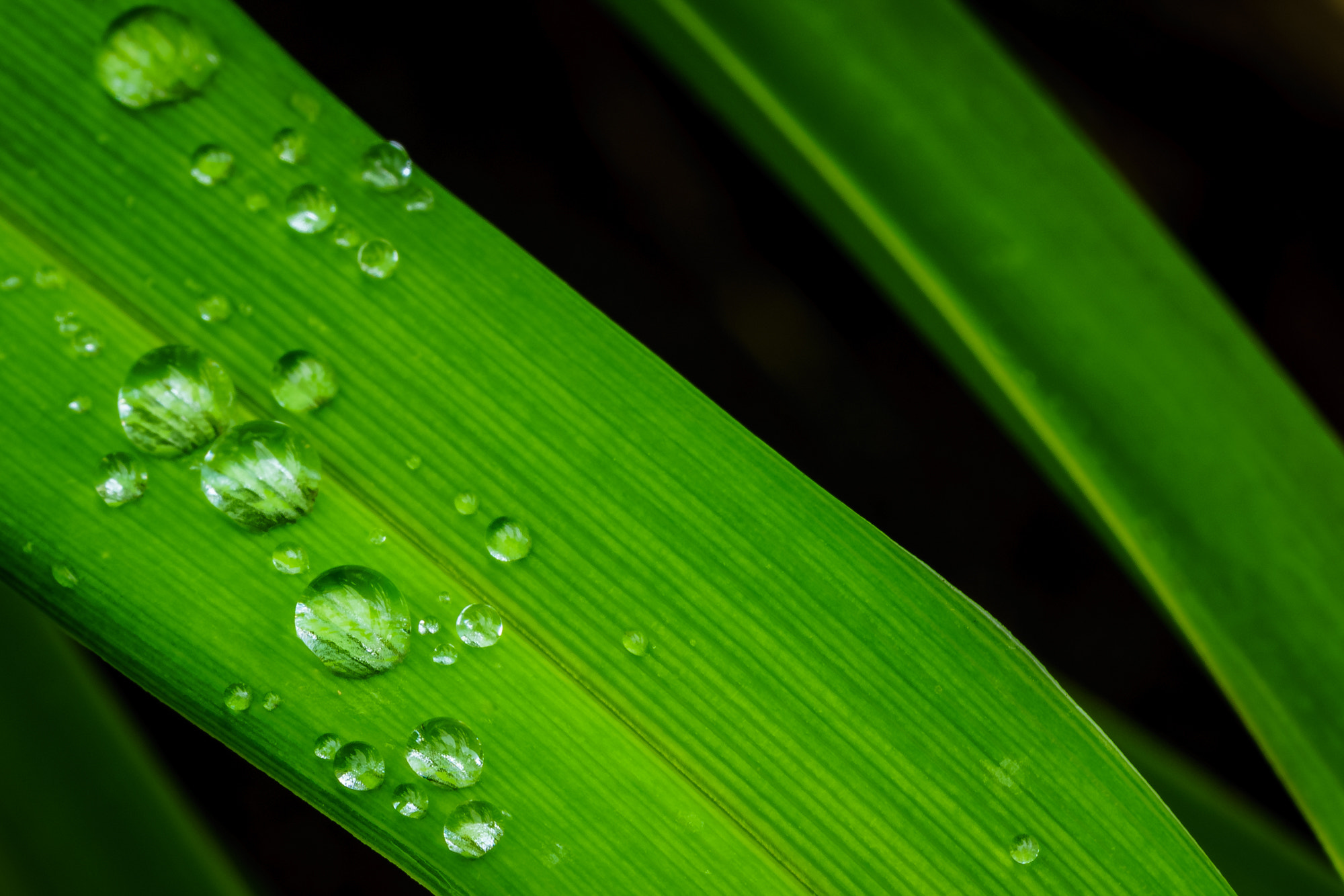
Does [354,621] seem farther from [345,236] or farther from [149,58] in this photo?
[149,58]

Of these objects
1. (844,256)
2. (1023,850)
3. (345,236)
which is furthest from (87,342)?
(844,256)

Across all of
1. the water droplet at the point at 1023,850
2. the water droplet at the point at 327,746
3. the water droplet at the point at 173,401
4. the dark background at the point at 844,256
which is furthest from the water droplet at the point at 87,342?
the dark background at the point at 844,256

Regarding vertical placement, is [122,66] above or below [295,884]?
above

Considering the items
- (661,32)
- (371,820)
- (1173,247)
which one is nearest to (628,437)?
(371,820)

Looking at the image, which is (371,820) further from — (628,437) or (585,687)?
(628,437)

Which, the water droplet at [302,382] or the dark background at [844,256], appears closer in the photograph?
the water droplet at [302,382]

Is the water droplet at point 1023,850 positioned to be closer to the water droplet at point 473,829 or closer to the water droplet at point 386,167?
the water droplet at point 473,829
